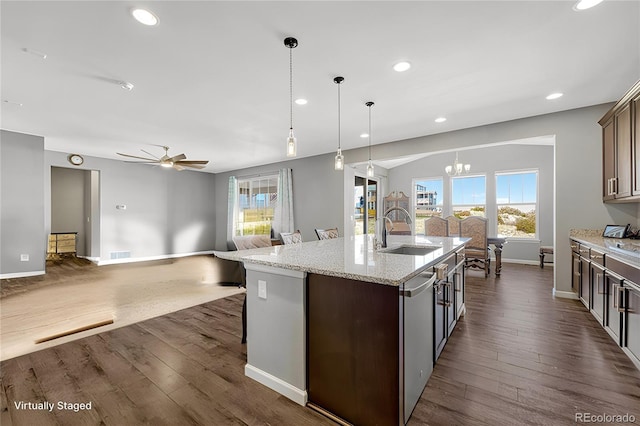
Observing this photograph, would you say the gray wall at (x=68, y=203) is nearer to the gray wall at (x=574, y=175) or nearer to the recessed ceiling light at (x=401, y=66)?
the recessed ceiling light at (x=401, y=66)

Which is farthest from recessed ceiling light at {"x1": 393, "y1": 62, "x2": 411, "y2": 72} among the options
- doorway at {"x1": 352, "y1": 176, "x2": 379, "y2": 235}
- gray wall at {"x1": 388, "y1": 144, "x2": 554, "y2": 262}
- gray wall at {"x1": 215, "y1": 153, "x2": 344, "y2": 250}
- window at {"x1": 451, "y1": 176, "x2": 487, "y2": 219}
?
window at {"x1": 451, "y1": 176, "x2": 487, "y2": 219}

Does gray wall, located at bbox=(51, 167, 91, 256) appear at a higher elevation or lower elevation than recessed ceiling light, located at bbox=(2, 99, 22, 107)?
lower

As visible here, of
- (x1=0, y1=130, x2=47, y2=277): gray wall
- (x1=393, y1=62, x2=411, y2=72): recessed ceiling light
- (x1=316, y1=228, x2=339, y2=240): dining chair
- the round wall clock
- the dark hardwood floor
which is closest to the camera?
the dark hardwood floor

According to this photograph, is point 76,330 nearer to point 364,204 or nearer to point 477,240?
point 364,204

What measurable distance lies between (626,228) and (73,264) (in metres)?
10.1

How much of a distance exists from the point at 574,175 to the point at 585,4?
266 cm

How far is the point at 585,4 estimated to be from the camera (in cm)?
184

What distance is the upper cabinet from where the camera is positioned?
267 cm

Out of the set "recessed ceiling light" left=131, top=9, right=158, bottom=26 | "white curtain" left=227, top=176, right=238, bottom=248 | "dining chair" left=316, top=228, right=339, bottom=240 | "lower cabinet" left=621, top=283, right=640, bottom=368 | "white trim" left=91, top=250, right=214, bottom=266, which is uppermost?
"recessed ceiling light" left=131, top=9, right=158, bottom=26

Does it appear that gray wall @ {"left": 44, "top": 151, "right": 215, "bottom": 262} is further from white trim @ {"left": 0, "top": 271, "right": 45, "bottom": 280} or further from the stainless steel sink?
the stainless steel sink

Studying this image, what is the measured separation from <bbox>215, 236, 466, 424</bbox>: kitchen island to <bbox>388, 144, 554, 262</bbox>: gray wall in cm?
580

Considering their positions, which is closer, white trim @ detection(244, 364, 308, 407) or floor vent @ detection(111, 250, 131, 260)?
white trim @ detection(244, 364, 308, 407)

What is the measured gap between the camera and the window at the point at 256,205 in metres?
7.80

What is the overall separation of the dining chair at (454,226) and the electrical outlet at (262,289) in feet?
15.5
